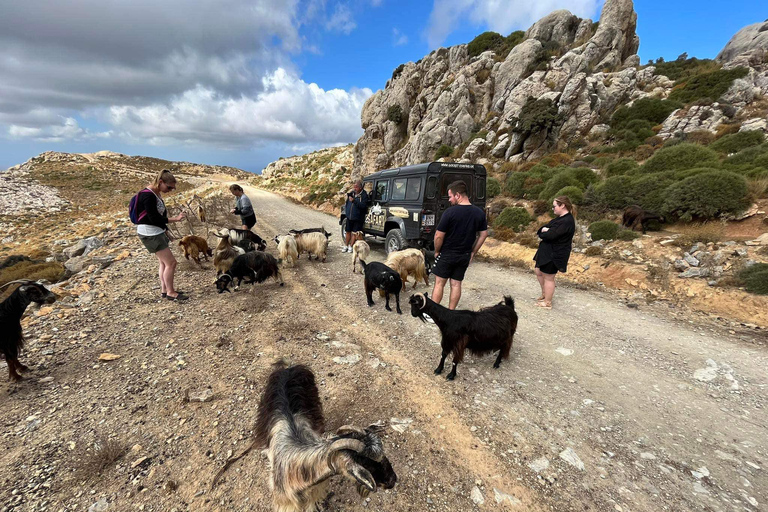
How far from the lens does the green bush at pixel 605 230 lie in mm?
9297

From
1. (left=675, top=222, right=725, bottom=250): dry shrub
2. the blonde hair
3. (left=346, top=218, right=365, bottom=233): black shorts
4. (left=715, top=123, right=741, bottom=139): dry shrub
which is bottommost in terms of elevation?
(left=346, top=218, right=365, bottom=233): black shorts

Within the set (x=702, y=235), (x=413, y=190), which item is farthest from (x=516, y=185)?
(x=413, y=190)

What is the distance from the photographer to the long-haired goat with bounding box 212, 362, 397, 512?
1.83 m

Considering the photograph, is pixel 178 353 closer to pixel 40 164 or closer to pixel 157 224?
pixel 157 224

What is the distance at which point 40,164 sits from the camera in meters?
55.3

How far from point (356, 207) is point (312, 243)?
1.91 meters

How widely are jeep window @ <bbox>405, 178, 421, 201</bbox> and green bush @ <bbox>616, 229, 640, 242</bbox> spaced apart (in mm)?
6855

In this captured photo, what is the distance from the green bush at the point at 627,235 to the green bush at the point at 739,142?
10444 millimetres

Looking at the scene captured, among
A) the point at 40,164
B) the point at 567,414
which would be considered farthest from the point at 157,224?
the point at 40,164

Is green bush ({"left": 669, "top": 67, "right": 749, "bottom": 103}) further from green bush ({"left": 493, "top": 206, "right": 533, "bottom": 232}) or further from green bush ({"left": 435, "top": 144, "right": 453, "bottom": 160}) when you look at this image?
green bush ({"left": 493, "top": 206, "right": 533, "bottom": 232})

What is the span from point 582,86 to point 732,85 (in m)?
9.16

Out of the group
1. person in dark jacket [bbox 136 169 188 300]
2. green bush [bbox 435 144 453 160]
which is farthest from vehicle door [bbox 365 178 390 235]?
green bush [bbox 435 144 453 160]

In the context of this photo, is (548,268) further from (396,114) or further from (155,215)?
(396,114)

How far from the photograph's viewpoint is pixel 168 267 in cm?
574
